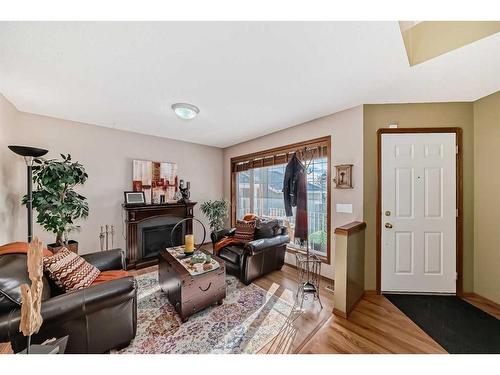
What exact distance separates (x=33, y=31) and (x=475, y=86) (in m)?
3.72

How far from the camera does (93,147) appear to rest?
306 cm

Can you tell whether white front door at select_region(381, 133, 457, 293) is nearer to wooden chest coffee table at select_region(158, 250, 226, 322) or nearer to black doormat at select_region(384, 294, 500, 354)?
black doormat at select_region(384, 294, 500, 354)

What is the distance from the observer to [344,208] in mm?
2492

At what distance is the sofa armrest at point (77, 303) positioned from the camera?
1047 mm

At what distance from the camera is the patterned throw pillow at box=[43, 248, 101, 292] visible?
148 cm

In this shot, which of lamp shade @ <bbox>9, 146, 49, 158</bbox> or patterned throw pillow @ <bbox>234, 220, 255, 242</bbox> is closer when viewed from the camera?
lamp shade @ <bbox>9, 146, 49, 158</bbox>

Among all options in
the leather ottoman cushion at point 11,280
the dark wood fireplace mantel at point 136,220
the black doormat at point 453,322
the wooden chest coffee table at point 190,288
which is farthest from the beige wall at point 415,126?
the dark wood fireplace mantel at point 136,220

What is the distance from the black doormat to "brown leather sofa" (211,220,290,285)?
141 centimetres

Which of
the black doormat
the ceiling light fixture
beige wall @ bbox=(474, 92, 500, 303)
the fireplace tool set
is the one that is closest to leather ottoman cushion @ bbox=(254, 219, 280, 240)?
the black doormat

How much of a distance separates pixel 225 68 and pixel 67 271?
213cm

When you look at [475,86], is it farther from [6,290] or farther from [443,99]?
[6,290]

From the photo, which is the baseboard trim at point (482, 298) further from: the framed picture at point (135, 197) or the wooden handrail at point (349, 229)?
the framed picture at point (135, 197)

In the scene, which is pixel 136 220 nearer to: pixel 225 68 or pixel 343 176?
pixel 225 68

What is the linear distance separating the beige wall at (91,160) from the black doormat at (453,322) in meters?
4.05
